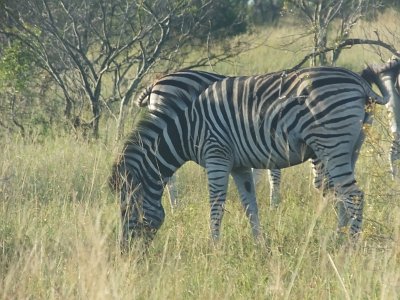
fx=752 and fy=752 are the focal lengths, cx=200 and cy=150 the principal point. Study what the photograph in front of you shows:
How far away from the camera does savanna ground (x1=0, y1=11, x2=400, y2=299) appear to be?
346cm

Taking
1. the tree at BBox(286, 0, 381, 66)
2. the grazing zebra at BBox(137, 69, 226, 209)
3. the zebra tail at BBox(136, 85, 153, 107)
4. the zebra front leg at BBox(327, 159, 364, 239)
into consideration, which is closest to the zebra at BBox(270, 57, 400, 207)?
the zebra front leg at BBox(327, 159, 364, 239)

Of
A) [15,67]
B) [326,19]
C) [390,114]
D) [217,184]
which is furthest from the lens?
[326,19]

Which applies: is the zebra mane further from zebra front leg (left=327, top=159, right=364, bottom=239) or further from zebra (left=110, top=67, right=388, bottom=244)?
zebra front leg (left=327, top=159, right=364, bottom=239)

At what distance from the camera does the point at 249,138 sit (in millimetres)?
5297

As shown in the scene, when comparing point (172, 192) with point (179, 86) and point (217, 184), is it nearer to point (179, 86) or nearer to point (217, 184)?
point (179, 86)

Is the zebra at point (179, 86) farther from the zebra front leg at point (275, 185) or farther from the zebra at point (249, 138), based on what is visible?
the zebra at point (249, 138)

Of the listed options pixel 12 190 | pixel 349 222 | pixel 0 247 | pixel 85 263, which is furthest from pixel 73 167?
pixel 85 263

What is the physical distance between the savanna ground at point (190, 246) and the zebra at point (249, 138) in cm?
18

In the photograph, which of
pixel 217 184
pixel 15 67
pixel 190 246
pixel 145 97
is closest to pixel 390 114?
pixel 145 97

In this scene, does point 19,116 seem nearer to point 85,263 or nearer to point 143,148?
point 143,148

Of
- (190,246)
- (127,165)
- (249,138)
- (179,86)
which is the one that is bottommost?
(190,246)

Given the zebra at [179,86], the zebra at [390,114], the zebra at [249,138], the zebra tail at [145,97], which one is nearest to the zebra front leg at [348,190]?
the zebra at [249,138]

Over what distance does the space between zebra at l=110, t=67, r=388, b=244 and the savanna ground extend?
0.18m

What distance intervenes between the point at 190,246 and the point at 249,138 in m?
0.97
